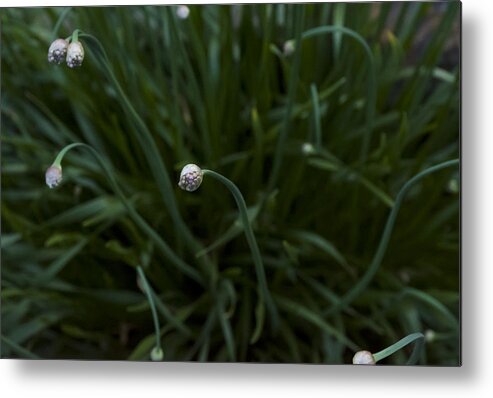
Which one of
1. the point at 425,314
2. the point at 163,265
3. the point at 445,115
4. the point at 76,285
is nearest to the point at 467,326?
the point at 425,314

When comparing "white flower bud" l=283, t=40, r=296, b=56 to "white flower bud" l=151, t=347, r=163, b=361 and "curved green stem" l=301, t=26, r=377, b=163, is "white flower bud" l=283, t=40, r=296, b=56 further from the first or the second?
"white flower bud" l=151, t=347, r=163, b=361

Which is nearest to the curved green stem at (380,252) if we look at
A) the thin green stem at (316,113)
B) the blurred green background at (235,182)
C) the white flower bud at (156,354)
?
the blurred green background at (235,182)

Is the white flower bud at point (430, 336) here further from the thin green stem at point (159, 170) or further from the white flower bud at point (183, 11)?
the white flower bud at point (183, 11)

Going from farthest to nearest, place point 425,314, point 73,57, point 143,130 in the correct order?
1. point 425,314
2. point 143,130
3. point 73,57

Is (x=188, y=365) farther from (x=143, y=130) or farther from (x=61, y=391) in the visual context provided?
(x=143, y=130)

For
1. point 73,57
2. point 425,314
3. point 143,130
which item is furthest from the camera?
point 425,314

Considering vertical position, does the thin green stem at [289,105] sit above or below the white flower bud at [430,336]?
above
